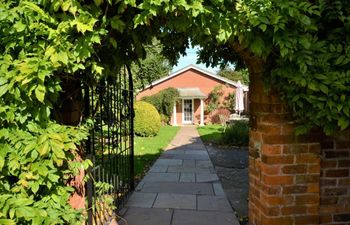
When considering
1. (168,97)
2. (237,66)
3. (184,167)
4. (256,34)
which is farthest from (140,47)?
(168,97)

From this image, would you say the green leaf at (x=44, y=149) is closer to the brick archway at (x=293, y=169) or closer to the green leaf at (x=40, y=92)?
the green leaf at (x=40, y=92)

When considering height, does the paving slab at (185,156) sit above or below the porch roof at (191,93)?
below

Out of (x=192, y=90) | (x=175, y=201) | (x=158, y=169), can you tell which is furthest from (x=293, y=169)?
(x=192, y=90)

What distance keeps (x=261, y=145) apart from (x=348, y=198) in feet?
3.35

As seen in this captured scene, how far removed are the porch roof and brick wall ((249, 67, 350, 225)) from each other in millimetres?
24479

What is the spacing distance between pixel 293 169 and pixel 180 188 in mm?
3653

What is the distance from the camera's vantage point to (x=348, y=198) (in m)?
3.25

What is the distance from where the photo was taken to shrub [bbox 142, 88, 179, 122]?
2703cm

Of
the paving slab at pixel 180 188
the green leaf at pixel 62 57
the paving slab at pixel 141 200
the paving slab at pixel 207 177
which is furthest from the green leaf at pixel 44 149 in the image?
the paving slab at pixel 207 177

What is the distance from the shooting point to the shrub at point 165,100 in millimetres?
27031

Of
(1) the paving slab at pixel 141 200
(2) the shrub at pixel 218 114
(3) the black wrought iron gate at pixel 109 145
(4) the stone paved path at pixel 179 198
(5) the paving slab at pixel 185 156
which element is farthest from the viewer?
(2) the shrub at pixel 218 114

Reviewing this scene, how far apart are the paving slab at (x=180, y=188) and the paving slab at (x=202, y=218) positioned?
1.16m

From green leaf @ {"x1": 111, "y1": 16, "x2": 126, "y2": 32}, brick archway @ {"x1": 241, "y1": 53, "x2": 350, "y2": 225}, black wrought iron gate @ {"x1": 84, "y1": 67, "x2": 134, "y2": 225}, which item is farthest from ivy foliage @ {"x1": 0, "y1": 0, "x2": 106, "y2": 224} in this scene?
brick archway @ {"x1": 241, "y1": 53, "x2": 350, "y2": 225}

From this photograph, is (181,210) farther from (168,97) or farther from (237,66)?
(168,97)
